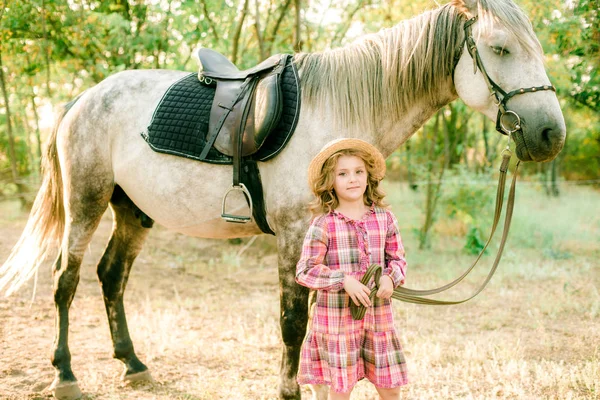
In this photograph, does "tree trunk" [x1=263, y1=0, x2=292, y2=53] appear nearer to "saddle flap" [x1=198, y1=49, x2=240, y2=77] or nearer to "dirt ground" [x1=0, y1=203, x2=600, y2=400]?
"dirt ground" [x1=0, y1=203, x2=600, y2=400]

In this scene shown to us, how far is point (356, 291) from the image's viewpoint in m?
1.95

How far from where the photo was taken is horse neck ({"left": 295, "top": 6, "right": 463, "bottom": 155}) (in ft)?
8.71

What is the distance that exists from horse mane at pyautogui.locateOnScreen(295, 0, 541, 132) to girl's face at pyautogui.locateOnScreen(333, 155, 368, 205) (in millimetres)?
623

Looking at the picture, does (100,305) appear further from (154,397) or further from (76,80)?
(76,80)

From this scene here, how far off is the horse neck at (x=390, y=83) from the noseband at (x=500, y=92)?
98mm

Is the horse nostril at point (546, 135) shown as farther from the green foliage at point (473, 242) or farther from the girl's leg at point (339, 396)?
the green foliage at point (473, 242)

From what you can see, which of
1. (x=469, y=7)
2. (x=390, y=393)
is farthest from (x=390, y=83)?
(x=390, y=393)

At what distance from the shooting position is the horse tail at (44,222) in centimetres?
366

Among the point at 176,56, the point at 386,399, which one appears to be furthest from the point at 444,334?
the point at 176,56

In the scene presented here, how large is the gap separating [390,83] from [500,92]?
A: 1.83 feet

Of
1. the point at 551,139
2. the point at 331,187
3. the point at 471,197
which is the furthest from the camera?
the point at 471,197

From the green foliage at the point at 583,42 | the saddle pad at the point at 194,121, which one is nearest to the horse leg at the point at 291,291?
the saddle pad at the point at 194,121

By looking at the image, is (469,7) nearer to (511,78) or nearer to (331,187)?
(511,78)

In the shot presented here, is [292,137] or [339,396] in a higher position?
[292,137]
